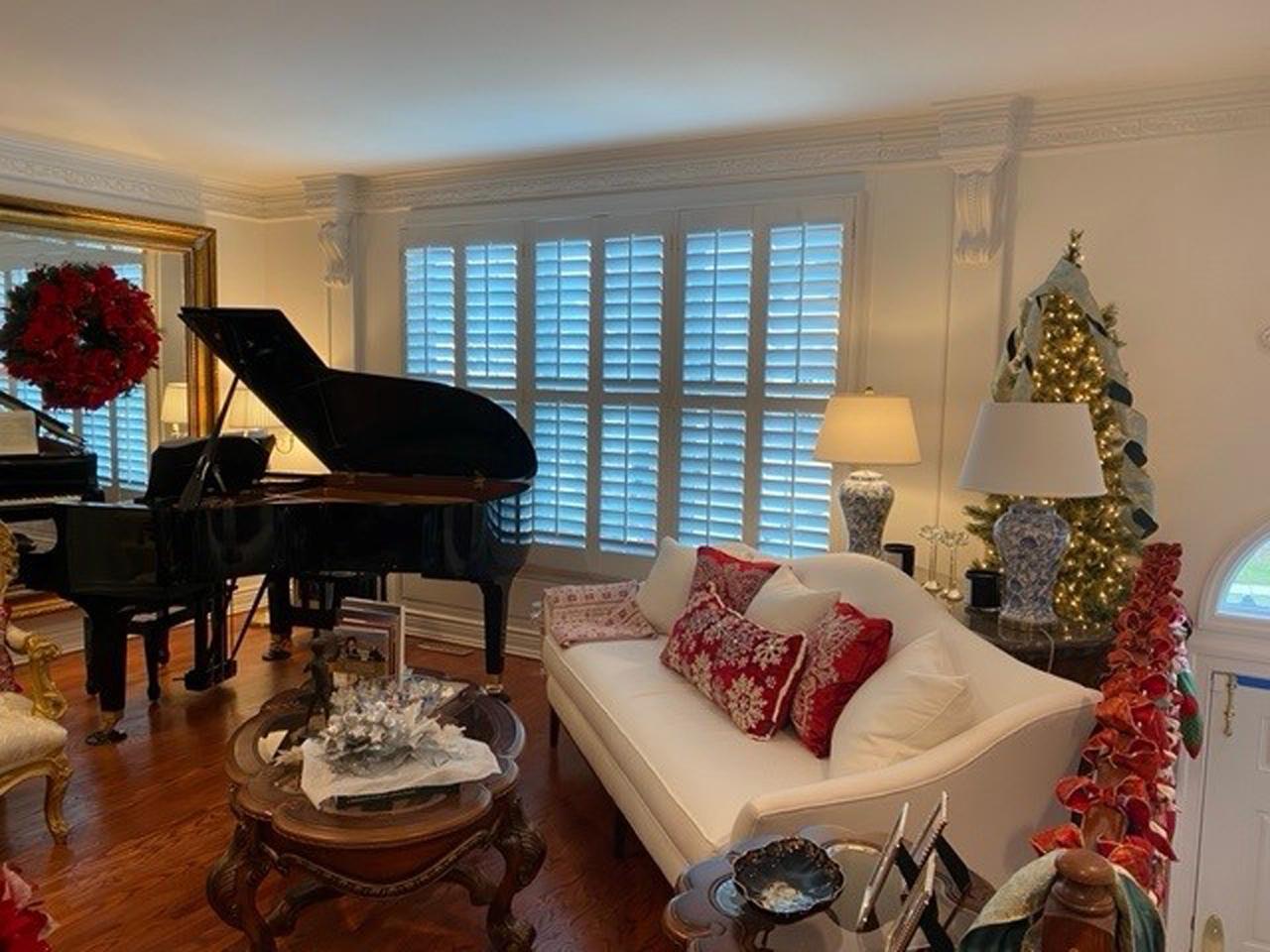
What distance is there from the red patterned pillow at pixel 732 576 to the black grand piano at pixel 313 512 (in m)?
1.10

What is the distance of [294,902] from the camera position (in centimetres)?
254

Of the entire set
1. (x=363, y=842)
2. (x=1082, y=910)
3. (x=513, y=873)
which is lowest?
(x=513, y=873)

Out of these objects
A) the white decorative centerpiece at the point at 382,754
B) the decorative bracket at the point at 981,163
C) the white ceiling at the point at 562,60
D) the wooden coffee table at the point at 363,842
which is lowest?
the wooden coffee table at the point at 363,842

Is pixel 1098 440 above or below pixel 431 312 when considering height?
below

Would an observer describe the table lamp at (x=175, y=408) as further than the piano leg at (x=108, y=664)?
Yes

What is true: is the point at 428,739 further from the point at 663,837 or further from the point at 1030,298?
the point at 1030,298

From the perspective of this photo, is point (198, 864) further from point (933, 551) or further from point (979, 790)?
point (933, 551)

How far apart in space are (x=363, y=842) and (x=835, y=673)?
50.9 inches

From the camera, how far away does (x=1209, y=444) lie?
3.50m

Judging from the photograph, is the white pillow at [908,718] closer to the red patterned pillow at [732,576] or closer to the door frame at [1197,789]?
the red patterned pillow at [732,576]

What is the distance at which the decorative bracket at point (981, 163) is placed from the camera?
3674mm

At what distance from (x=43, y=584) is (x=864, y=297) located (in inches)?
142

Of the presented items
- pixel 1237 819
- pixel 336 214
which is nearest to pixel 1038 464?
pixel 1237 819

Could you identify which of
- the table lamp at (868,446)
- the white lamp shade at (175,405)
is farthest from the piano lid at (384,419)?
the table lamp at (868,446)
